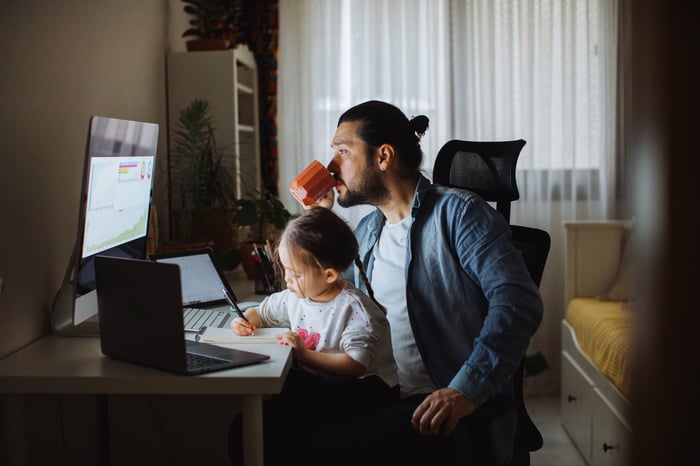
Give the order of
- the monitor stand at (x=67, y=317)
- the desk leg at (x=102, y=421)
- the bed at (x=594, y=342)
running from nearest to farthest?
the monitor stand at (x=67, y=317), the desk leg at (x=102, y=421), the bed at (x=594, y=342)

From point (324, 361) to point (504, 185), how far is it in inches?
24.2

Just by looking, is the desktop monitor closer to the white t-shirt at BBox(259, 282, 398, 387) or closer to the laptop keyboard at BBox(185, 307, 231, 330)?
the laptop keyboard at BBox(185, 307, 231, 330)

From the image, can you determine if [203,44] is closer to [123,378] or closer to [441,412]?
[123,378]

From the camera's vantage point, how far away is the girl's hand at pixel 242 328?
1562 mm

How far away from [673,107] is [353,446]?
1288 mm

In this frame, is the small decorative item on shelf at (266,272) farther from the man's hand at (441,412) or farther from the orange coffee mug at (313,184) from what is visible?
the man's hand at (441,412)

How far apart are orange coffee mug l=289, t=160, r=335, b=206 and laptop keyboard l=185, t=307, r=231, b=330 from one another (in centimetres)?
36

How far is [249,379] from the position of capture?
4.19 ft

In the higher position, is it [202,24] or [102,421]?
[202,24]

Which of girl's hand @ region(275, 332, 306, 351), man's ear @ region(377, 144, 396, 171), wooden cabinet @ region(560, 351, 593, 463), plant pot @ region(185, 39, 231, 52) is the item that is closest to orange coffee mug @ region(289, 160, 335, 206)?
man's ear @ region(377, 144, 396, 171)

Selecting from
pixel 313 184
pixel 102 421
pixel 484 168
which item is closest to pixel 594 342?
pixel 484 168

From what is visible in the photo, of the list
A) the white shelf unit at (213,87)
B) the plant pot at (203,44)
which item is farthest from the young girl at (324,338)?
the plant pot at (203,44)

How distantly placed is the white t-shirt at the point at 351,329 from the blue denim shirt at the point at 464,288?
158mm

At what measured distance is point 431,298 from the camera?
1707 millimetres
